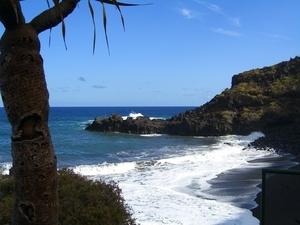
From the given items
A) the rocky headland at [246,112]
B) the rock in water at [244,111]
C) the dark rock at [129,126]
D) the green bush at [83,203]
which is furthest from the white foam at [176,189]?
the dark rock at [129,126]

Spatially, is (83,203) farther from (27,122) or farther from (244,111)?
(244,111)

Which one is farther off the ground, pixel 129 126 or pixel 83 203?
pixel 129 126

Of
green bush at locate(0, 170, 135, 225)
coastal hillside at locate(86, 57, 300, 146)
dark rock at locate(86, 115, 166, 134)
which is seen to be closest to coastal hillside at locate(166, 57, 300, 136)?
coastal hillside at locate(86, 57, 300, 146)

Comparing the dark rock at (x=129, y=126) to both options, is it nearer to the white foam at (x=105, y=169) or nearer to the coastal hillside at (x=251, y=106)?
the coastal hillside at (x=251, y=106)

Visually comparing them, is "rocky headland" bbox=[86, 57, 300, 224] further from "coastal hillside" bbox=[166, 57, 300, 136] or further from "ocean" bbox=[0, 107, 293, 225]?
"ocean" bbox=[0, 107, 293, 225]

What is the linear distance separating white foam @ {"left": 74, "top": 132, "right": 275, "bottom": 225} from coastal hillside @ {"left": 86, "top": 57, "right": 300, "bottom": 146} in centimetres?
2397

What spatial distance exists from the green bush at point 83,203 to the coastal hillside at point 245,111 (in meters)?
46.2

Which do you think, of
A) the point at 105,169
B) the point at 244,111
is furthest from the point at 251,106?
the point at 105,169

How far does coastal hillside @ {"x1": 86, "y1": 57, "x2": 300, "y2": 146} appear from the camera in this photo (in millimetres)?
59719

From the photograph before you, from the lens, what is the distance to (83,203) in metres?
7.45

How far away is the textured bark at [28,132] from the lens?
4.32 meters

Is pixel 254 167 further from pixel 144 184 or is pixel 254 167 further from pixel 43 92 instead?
pixel 43 92

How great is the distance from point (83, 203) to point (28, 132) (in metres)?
3.25

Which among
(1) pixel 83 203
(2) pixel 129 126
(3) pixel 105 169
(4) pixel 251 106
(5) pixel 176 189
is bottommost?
(3) pixel 105 169
